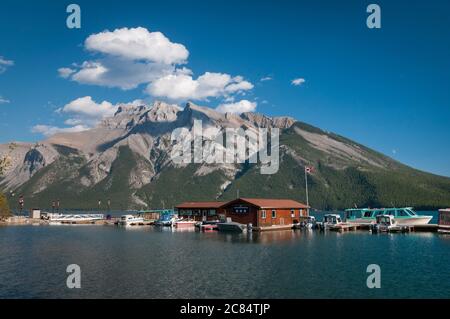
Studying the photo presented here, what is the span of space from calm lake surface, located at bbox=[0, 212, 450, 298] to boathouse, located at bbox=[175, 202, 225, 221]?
46139mm

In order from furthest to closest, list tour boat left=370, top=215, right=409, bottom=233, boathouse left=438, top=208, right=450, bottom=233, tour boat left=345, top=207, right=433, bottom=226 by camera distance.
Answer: tour boat left=345, top=207, right=433, bottom=226
tour boat left=370, top=215, right=409, bottom=233
boathouse left=438, top=208, right=450, bottom=233

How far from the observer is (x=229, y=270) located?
48.3 m

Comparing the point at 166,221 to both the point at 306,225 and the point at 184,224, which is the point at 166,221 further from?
the point at 306,225

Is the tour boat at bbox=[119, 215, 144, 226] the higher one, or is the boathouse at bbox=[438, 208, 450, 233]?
the boathouse at bbox=[438, 208, 450, 233]

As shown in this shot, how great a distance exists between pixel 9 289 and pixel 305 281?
95.4ft

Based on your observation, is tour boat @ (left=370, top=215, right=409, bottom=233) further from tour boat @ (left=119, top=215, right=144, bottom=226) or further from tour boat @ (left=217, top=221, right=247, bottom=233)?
tour boat @ (left=119, top=215, right=144, bottom=226)

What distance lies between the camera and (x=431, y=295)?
3691cm

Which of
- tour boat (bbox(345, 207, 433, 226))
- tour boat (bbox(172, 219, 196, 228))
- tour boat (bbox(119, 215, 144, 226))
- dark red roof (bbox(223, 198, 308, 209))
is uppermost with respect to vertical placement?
dark red roof (bbox(223, 198, 308, 209))

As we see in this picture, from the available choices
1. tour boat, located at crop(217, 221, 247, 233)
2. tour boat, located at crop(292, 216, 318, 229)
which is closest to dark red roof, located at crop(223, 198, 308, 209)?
tour boat, located at crop(292, 216, 318, 229)

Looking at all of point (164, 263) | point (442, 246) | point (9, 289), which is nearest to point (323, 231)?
point (442, 246)

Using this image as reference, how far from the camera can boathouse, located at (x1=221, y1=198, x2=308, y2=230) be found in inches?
4193

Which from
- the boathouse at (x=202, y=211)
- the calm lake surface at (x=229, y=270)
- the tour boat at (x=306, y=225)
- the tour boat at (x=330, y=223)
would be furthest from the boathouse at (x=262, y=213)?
the calm lake surface at (x=229, y=270)

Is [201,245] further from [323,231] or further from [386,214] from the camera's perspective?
[386,214]

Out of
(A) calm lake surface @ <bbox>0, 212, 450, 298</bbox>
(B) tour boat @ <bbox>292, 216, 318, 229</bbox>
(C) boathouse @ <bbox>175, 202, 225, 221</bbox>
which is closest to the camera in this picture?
(A) calm lake surface @ <bbox>0, 212, 450, 298</bbox>
